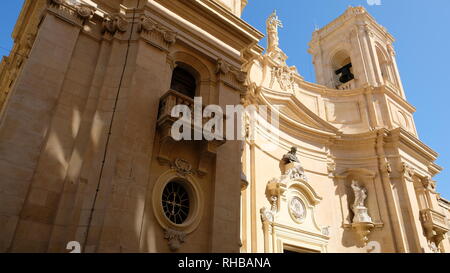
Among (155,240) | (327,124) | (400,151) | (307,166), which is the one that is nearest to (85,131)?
(155,240)

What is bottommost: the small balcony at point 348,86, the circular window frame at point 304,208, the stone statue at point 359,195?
the circular window frame at point 304,208

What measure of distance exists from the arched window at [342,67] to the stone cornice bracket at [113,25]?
19328 mm

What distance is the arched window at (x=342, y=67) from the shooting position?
85.6 ft

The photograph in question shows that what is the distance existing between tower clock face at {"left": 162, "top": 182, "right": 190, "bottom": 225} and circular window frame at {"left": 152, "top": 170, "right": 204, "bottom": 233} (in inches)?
3.6

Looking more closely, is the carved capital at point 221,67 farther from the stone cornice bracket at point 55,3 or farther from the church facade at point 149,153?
the stone cornice bracket at point 55,3

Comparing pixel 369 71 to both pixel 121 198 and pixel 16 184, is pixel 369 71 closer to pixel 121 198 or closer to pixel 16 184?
pixel 121 198

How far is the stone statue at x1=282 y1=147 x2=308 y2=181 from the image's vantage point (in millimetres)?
17594

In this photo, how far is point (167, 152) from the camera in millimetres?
9258

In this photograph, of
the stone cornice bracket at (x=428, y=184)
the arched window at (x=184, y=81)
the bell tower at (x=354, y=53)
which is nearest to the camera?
the arched window at (x=184, y=81)

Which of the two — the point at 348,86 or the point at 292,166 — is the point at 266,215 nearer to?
the point at 292,166

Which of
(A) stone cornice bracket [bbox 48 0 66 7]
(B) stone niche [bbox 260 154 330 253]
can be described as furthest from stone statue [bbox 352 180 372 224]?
(A) stone cornice bracket [bbox 48 0 66 7]

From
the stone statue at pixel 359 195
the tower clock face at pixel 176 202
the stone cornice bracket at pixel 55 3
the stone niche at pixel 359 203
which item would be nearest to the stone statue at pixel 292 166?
the stone niche at pixel 359 203

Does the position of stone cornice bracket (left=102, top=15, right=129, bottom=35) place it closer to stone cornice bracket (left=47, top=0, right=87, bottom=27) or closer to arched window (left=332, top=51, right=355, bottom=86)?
stone cornice bracket (left=47, top=0, right=87, bottom=27)
